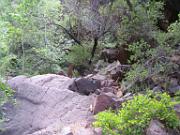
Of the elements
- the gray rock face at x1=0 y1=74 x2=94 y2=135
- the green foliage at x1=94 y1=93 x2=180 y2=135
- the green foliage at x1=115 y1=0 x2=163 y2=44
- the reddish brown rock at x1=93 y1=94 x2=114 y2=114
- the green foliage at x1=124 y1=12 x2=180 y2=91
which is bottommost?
the gray rock face at x1=0 y1=74 x2=94 y2=135

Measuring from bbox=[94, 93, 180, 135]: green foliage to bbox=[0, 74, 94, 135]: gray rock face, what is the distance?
1.72 metres

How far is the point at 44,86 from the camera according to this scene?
988 cm

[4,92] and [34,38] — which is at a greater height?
[34,38]

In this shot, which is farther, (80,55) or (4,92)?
(80,55)

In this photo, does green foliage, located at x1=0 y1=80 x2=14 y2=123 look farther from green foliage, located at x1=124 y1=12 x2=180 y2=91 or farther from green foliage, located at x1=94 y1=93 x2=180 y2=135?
green foliage, located at x1=124 y1=12 x2=180 y2=91

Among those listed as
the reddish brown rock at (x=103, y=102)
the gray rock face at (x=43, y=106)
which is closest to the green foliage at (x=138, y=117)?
the reddish brown rock at (x=103, y=102)

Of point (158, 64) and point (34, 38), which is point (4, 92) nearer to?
point (158, 64)

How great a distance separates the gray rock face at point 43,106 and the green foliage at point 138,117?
1723 mm

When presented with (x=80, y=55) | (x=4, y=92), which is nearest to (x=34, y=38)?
(x=80, y=55)

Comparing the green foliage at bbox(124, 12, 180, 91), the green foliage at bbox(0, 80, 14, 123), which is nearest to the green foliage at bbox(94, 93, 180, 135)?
the green foliage at bbox(124, 12, 180, 91)

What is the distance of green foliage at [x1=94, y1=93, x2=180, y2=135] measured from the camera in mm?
5980

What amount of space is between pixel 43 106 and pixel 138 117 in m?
3.79

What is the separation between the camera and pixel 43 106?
9203mm

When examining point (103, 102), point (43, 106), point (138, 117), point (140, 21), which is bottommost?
point (43, 106)
